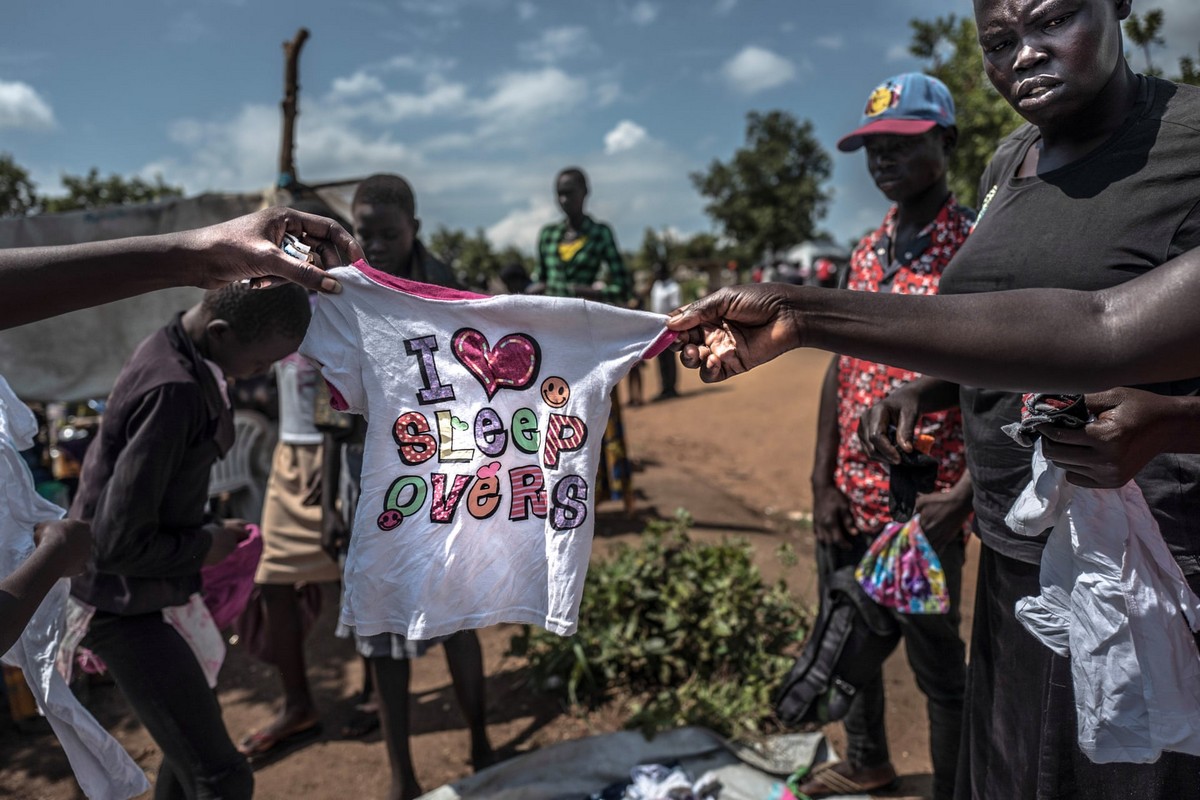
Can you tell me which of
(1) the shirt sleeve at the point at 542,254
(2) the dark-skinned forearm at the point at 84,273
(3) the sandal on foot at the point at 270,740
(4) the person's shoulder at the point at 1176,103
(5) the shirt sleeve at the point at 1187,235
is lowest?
(3) the sandal on foot at the point at 270,740

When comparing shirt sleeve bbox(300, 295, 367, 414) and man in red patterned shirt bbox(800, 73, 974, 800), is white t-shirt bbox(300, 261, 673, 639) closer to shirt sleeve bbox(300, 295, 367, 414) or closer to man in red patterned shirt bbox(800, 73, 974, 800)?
shirt sleeve bbox(300, 295, 367, 414)

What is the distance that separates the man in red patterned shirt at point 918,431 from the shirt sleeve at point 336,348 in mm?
1634

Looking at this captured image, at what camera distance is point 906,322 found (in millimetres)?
1278

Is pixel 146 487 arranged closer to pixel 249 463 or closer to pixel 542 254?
pixel 249 463

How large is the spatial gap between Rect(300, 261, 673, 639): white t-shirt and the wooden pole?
4.27 metres

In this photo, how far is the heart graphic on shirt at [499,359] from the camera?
6.32 feet

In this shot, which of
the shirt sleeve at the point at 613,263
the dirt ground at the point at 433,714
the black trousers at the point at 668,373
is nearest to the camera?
the dirt ground at the point at 433,714

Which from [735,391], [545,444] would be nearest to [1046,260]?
[545,444]

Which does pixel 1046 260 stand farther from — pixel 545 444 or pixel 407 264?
pixel 407 264

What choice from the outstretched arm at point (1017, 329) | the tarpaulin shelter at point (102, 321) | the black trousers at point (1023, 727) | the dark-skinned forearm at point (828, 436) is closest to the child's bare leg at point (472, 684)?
the dark-skinned forearm at point (828, 436)

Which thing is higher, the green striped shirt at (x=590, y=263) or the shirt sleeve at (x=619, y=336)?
the green striped shirt at (x=590, y=263)

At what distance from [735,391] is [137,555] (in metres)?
11.6

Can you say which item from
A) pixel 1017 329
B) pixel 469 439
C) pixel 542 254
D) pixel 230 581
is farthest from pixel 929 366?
pixel 542 254

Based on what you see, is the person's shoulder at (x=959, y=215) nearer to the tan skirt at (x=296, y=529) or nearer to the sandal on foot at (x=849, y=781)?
the sandal on foot at (x=849, y=781)
